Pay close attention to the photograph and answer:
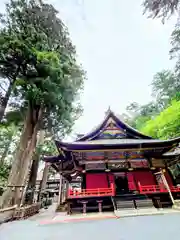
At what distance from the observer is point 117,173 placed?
26.9 ft

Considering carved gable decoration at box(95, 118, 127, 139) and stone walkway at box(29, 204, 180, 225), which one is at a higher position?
carved gable decoration at box(95, 118, 127, 139)

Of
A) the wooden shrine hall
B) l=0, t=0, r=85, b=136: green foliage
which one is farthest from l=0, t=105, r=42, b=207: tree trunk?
the wooden shrine hall

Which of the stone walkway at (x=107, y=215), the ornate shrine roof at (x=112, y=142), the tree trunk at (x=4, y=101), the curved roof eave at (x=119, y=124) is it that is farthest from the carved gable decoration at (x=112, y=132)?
the tree trunk at (x=4, y=101)

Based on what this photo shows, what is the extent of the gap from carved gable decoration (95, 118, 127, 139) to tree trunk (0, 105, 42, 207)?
4759mm

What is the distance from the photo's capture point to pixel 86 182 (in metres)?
7.84

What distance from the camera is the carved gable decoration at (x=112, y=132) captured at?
32.5ft

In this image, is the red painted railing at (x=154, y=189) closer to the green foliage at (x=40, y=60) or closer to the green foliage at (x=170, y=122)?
the green foliage at (x=170, y=122)

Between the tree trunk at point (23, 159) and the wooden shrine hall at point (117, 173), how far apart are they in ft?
6.50

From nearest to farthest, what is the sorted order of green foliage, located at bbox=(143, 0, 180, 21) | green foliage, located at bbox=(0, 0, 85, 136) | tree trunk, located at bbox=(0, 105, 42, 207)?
green foliage, located at bbox=(143, 0, 180, 21), tree trunk, located at bbox=(0, 105, 42, 207), green foliage, located at bbox=(0, 0, 85, 136)

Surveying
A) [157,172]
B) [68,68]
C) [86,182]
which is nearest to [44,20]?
[68,68]

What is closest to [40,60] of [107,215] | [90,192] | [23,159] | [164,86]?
[23,159]

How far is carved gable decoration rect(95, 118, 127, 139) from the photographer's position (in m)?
9.91

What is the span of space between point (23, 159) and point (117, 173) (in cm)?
598

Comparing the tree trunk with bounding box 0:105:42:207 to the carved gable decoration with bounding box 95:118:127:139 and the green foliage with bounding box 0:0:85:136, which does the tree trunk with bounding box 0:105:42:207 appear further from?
the carved gable decoration with bounding box 95:118:127:139
